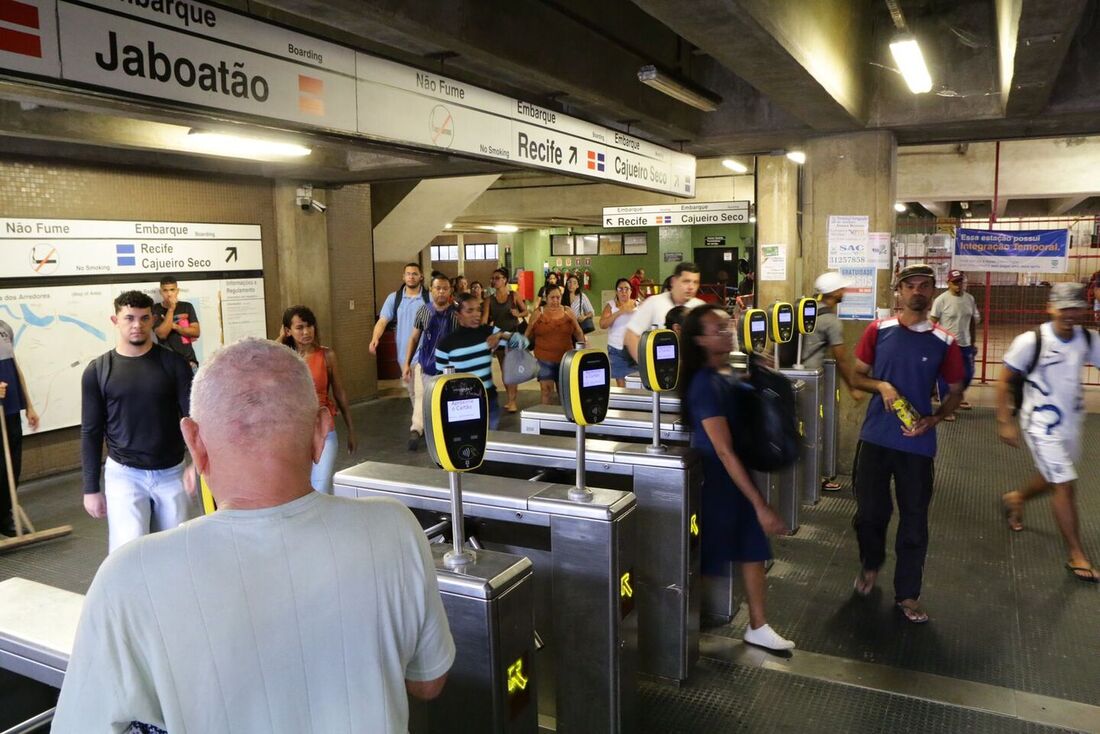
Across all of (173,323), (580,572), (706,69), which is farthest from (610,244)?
(580,572)

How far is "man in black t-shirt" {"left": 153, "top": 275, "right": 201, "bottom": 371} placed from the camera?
6.50m

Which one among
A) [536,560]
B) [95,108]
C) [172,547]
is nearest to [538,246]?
[95,108]

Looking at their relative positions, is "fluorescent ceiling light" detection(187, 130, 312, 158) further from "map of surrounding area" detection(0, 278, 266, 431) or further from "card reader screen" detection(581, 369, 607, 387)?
"card reader screen" detection(581, 369, 607, 387)

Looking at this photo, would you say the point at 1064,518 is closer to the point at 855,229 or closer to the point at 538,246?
the point at 855,229

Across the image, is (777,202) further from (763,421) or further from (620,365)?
(763,421)

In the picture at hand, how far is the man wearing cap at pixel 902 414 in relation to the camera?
3602 millimetres

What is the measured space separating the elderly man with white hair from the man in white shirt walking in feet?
13.7

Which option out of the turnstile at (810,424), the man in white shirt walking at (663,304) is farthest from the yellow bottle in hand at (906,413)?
the man in white shirt walking at (663,304)

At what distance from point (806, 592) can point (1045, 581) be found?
124 centimetres

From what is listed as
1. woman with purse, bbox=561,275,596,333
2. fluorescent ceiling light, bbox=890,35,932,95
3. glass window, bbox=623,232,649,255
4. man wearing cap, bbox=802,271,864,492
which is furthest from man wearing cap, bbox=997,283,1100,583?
glass window, bbox=623,232,649,255

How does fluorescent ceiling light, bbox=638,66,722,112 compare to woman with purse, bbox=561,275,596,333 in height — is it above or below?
above

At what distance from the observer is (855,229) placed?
6.73 m

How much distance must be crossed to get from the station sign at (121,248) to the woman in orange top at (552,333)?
306cm

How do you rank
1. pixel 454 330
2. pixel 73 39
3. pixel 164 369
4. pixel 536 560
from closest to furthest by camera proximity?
pixel 73 39
pixel 536 560
pixel 164 369
pixel 454 330
